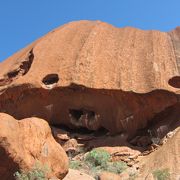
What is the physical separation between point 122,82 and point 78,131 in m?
2.32

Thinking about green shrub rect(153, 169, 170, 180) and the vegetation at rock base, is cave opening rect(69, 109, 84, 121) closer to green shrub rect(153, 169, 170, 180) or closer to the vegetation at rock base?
the vegetation at rock base

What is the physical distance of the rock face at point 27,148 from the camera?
35.8 ft

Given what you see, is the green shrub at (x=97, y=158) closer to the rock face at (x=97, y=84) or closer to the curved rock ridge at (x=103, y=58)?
the rock face at (x=97, y=84)

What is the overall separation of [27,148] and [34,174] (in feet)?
2.32

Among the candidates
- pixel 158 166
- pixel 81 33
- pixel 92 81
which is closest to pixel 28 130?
pixel 158 166


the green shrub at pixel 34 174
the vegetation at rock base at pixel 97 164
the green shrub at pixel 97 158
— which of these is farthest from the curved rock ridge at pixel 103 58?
the green shrub at pixel 34 174

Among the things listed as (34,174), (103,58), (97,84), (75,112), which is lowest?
(34,174)

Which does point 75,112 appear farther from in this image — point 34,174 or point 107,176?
point 34,174

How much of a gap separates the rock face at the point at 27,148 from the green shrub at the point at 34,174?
91mm

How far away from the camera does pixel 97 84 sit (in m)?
17.4

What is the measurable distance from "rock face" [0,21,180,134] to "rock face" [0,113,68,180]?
17.1 feet

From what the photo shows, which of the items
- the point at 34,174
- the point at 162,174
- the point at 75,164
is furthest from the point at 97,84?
the point at 34,174

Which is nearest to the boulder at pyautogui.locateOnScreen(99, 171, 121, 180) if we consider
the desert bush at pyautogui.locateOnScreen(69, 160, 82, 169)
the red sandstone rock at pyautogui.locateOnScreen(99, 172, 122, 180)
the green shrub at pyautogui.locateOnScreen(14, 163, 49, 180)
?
the red sandstone rock at pyautogui.locateOnScreen(99, 172, 122, 180)

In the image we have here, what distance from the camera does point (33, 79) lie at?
1797cm
